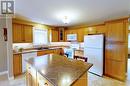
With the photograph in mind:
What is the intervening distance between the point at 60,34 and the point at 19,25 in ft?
8.41

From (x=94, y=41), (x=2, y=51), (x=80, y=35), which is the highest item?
(x=80, y=35)

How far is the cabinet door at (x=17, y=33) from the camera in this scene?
412 centimetres

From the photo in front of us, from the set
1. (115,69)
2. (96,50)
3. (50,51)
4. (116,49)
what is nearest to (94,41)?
(96,50)

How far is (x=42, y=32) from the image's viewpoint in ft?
18.5

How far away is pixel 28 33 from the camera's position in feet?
15.3

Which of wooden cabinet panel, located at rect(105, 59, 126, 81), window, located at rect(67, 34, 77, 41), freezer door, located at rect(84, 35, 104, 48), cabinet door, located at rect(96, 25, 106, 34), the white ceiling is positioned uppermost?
the white ceiling

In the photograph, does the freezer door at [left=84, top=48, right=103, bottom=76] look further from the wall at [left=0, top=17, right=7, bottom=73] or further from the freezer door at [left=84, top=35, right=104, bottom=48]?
the wall at [left=0, top=17, right=7, bottom=73]

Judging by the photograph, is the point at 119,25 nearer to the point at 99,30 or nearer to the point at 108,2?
the point at 99,30

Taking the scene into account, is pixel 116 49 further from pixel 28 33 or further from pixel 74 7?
pixel 28 33

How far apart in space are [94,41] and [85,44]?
0.50m

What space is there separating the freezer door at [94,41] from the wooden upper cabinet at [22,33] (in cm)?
257

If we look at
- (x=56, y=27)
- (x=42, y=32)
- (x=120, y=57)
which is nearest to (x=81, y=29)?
(x=56, y=27)

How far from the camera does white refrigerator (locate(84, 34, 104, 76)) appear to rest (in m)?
3.86

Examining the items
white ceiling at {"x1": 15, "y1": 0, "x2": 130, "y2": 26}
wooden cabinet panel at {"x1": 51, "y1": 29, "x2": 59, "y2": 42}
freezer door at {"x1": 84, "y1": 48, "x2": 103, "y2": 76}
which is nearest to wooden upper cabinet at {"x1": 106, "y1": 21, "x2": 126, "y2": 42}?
white ceiling at {"x1": 15, "y1": 0, "x2": 130, "y2": 26}
